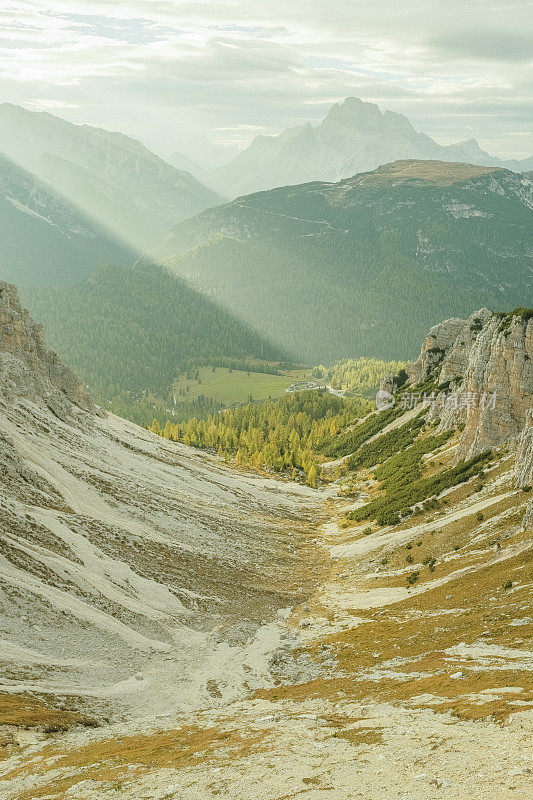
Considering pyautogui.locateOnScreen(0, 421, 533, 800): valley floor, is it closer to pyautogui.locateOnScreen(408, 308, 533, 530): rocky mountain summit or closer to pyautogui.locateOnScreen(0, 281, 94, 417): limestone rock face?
pyautogui.locateOnScreen(408, 308, 533, 530): rocky mountain summit

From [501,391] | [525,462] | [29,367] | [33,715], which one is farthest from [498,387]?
[33,715]

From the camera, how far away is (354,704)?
42531 millimetres

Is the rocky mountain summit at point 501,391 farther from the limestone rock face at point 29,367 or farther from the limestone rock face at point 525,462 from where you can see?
the limestone rock face at point 29,367

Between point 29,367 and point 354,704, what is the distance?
87926 millimetres

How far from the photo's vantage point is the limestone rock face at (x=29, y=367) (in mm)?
100938

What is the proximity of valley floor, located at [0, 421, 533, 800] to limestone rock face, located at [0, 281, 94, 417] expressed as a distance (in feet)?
104

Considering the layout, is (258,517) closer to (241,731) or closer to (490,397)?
(490,397)

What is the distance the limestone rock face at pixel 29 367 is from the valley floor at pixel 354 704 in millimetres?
31575

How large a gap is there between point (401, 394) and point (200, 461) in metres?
74.9

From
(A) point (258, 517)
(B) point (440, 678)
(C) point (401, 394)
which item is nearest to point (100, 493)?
(A) point (258, 517)

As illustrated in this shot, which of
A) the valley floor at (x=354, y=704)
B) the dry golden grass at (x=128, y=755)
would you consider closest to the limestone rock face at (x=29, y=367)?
the valley floor at (x=354, y=704)

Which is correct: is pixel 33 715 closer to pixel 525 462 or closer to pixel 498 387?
pixel 525 462

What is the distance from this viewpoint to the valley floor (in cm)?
2989

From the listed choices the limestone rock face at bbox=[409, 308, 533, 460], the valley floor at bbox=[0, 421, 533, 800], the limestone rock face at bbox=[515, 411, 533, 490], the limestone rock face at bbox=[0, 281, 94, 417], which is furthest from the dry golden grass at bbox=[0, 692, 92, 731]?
the limestone rock face at bbox=[409, 308, 533, 460]
